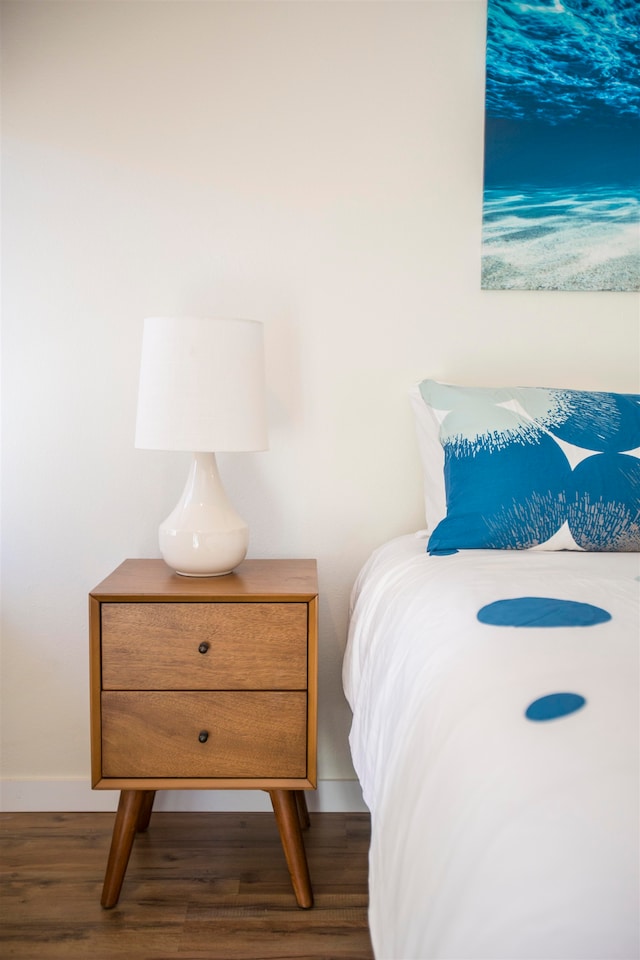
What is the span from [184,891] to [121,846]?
19 centimetres

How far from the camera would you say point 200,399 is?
65.5 inches

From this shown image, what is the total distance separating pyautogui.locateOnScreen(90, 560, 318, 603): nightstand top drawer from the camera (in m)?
1.64

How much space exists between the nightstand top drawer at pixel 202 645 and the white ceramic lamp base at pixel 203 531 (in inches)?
5.7

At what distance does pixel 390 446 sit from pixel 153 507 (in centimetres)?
65

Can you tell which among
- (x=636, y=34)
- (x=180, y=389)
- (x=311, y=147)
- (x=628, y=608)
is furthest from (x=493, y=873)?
(x=636, y=34)

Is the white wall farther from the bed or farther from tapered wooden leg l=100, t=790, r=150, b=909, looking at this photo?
tapered wooden leg l=100, t=790, r=150, b=909

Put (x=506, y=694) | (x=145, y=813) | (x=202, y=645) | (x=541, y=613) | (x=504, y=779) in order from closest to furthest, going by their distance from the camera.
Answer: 1. (x=504, y=779)
2. (x=506, y=694)
3. (x=541, y=613)
4. (x=202, y=645)
5. (x=145, y=813)

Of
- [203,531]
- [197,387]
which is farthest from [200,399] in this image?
[203,531]

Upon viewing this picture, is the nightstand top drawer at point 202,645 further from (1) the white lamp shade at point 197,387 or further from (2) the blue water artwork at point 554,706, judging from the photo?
(2) the blue water artwork at point 554,706

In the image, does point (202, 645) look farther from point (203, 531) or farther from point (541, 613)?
point (541, 613)

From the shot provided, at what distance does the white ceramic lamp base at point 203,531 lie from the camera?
5.75 feet

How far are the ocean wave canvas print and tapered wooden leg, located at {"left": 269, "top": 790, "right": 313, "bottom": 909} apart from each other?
4.45 ft

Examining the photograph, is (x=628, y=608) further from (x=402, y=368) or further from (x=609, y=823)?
(x=402, y=368)

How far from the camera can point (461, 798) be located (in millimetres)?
799
